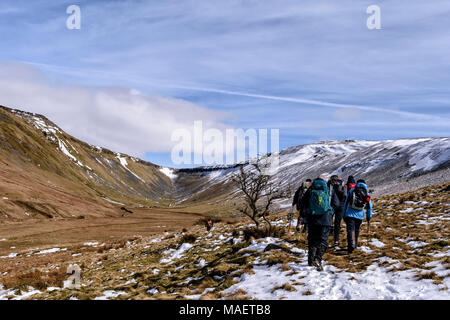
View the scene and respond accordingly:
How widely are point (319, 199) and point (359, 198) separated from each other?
267 cm

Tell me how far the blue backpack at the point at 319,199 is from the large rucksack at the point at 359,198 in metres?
2.11

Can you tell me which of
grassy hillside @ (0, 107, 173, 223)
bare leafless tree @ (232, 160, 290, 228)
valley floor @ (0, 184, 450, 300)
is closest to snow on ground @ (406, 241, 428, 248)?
valley floor @ (0, 184, 450, 300)

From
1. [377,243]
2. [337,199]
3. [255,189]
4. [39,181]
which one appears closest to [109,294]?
[337,199]

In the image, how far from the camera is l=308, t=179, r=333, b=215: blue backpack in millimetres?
10047

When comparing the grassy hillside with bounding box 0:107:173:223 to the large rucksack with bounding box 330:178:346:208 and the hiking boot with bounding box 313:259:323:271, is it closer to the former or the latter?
the large rucksack with bounding box 330:178:346:208

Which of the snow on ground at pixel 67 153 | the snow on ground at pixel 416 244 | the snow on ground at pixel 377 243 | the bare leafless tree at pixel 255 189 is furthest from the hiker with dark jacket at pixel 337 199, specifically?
the snow on ground at pixel 67 153

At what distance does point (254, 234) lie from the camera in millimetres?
15914

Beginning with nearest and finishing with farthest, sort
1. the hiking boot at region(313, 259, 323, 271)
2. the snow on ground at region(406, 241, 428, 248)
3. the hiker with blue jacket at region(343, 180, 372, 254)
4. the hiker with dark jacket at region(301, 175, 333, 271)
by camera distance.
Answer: the hiking boot at region(313, 259, 323, 271) < the hiker with dark jacket at region(301, 175, 333, 271) < the snow on ground at region(406, 241, 428, 248) < the hiker with blue jacket at region(343, 180, 372, 254)

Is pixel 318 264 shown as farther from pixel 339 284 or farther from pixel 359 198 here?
pixel 359 198

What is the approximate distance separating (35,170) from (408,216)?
131 meters

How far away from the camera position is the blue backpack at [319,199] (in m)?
10.0

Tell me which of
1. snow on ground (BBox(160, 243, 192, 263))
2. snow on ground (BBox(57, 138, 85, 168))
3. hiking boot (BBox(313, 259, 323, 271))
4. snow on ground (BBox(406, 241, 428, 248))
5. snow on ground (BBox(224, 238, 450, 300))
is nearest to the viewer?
snow on ground (BBox(224, 238, 450, 300))
